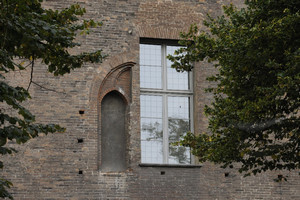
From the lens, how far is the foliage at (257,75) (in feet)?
32.7

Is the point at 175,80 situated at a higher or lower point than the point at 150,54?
lower

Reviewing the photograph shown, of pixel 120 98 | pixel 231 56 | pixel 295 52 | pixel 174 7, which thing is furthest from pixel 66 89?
pixel 295 52

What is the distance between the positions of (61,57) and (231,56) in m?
3.14

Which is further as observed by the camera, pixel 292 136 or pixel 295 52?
pixel 292 136

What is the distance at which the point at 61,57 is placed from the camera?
8828 mm

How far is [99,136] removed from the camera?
15109 millimetres

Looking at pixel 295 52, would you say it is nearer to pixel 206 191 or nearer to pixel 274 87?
pixel 274 87

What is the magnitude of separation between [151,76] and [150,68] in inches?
8.3

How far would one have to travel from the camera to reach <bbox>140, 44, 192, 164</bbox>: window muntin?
1560 cm

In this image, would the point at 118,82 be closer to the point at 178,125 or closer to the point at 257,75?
the point at 178,125

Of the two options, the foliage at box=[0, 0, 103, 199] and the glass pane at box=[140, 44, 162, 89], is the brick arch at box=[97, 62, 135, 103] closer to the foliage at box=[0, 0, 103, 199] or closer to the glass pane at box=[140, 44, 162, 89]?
the glass pane at box=[140, 44, 162, 89]

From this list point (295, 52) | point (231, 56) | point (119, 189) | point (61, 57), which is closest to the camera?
point (61, 57)

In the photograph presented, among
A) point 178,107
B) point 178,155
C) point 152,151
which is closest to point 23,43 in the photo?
point 152,151

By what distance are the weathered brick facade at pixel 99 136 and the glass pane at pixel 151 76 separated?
0.35m
